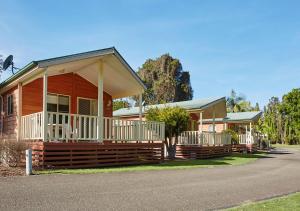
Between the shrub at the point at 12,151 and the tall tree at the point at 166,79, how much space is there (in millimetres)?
45222

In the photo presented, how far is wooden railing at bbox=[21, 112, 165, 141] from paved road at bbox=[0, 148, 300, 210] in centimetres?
291

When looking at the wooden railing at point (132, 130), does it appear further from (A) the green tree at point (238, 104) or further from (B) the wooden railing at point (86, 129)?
(A) the green tree at point (238, 104)

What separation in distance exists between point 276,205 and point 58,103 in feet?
42.8

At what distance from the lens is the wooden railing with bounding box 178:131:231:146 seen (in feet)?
78.4

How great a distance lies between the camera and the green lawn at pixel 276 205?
7.38 m

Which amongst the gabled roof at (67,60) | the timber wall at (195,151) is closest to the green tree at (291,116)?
the timber wall at (195,151)

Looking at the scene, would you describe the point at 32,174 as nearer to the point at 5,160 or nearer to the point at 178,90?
the point at 5,160

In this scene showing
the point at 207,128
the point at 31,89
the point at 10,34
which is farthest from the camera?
the point at 207,128


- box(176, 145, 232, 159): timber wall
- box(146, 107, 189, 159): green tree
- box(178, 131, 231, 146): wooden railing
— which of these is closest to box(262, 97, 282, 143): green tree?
box(178, 131, 231, 146): wooden railing

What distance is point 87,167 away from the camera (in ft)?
45.9

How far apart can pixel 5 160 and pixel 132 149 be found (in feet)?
17.4

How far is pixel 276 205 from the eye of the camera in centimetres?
776

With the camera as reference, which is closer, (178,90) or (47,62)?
(47,62)

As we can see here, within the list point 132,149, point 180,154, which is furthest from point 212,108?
point 132,149
